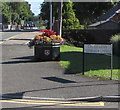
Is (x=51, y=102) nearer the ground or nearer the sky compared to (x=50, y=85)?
nearer the ground

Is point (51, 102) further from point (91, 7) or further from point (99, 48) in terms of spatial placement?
point (91, 7)

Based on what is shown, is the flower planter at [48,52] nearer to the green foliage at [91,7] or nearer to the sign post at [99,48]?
the sign post at [99,48]

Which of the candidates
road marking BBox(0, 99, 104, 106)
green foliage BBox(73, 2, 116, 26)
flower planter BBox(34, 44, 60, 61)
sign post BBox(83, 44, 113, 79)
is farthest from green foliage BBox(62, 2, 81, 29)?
road marking BBox(0, 99, 104, 106)

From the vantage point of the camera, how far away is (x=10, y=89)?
848 cm

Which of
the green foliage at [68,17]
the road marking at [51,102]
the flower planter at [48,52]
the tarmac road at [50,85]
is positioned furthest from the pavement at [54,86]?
the green foliage at [68,17]

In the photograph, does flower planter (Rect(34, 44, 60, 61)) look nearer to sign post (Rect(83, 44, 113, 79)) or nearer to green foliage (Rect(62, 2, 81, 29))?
sign post (Rect(83, 44, 113, 79))

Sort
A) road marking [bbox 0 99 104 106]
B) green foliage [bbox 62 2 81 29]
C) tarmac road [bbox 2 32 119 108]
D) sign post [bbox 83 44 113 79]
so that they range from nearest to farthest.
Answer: road marking [bbox 0 99 104 106] → tarmac road [bbox 2 32 119 108] → sign post [bbox 83 44 113 79] → green foliage [bbox 62 2 81 29]

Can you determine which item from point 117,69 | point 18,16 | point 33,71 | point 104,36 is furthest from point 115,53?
point 18,16

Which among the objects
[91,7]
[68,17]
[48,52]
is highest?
[91,7]

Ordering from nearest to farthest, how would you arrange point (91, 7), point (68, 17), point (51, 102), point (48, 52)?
point (51, 102)
point (48, 52)
point (68, 17)
point (91, 7)

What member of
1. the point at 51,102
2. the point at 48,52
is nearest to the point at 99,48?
the point at 51,102

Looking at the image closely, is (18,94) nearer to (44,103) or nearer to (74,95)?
(44,103)

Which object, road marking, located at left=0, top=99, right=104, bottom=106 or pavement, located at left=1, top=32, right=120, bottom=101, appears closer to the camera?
road marking, located at left=0, top=99, right=104, bottom=106

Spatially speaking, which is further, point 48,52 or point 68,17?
point 68,17
